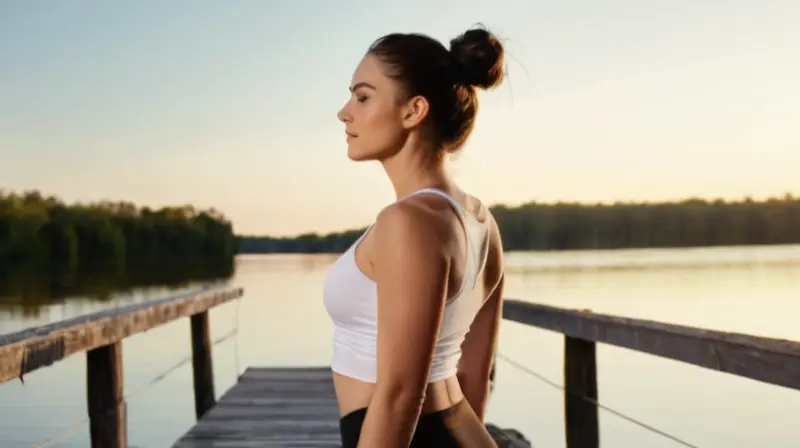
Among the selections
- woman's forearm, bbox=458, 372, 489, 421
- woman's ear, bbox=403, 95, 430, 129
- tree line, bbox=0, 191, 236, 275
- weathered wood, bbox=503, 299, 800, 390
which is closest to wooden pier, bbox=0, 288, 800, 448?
weathered wood, bbox=503, 299, 800, 390

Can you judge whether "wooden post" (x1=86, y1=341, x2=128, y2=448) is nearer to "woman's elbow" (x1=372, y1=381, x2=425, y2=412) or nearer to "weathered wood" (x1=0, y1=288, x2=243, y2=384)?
"weathered wood" (x1=0, y1=288, x2=243, y2=384)

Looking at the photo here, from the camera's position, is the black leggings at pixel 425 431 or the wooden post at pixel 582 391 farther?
the wooden post at pixel 582 391

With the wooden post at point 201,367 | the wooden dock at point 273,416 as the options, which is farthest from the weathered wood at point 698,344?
the wooden post at point 201,367

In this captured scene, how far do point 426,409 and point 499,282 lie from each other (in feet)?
1.27

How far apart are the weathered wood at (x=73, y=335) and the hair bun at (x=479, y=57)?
1.74 m

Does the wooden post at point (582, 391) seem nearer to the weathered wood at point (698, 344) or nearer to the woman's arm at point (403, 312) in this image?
the weathered wood at point (698, 344)

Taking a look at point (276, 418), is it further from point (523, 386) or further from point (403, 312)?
point (523, 386)

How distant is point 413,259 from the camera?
1.24 m

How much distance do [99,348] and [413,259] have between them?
9.73ft

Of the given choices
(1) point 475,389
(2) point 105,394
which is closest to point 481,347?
(1) point 475,389

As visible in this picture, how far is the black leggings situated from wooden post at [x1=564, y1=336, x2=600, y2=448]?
8.42 feet

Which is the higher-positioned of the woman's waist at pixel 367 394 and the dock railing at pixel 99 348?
the woman's waist at pixel 367 394

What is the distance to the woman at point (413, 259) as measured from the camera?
1.26m

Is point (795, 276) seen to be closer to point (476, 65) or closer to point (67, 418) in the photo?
point (67, 418)
